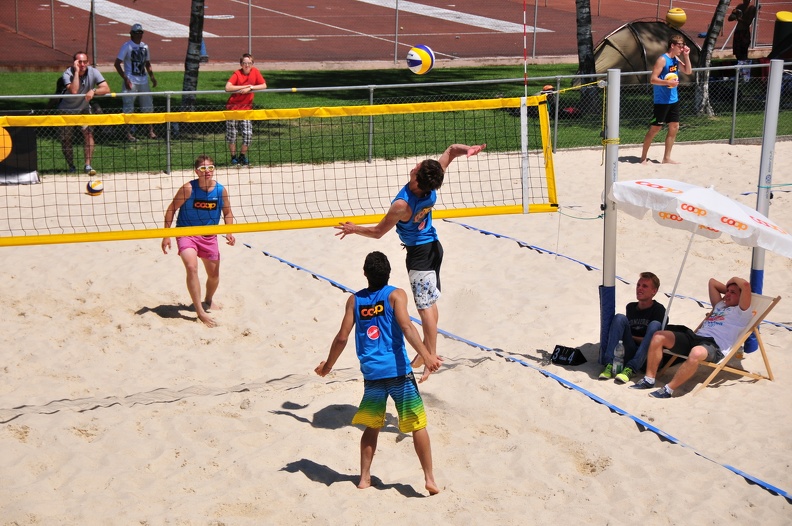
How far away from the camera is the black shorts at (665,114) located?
14.1 metres

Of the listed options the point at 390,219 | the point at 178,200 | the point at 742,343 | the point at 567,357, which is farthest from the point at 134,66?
the point at 742,343

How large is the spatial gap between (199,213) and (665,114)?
7.81m

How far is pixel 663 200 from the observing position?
24.6 ft

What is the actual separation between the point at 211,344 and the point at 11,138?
5.31m

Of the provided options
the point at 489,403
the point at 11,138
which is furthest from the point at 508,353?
the point at 11,138

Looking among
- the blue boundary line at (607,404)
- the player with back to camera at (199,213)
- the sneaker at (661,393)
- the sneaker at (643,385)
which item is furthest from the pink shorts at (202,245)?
the sneaker at (661,393)

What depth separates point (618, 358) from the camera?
7.93 m

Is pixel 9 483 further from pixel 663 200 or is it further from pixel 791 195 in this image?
pixel 791 195

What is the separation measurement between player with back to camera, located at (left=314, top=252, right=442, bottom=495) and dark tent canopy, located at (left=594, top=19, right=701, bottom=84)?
1326cm

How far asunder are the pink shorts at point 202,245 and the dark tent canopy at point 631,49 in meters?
11.1

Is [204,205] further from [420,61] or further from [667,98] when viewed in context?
[667,98]

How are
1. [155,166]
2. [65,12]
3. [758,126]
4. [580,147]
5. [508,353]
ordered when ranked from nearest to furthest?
1. [508,353]
2. [155,166]
3. [580,147]
4. [758,126]
5. [65,12]

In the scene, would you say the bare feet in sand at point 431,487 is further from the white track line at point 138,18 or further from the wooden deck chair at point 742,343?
the white track line at point 138,18

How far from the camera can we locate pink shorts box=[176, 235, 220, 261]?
8969 millimetres
